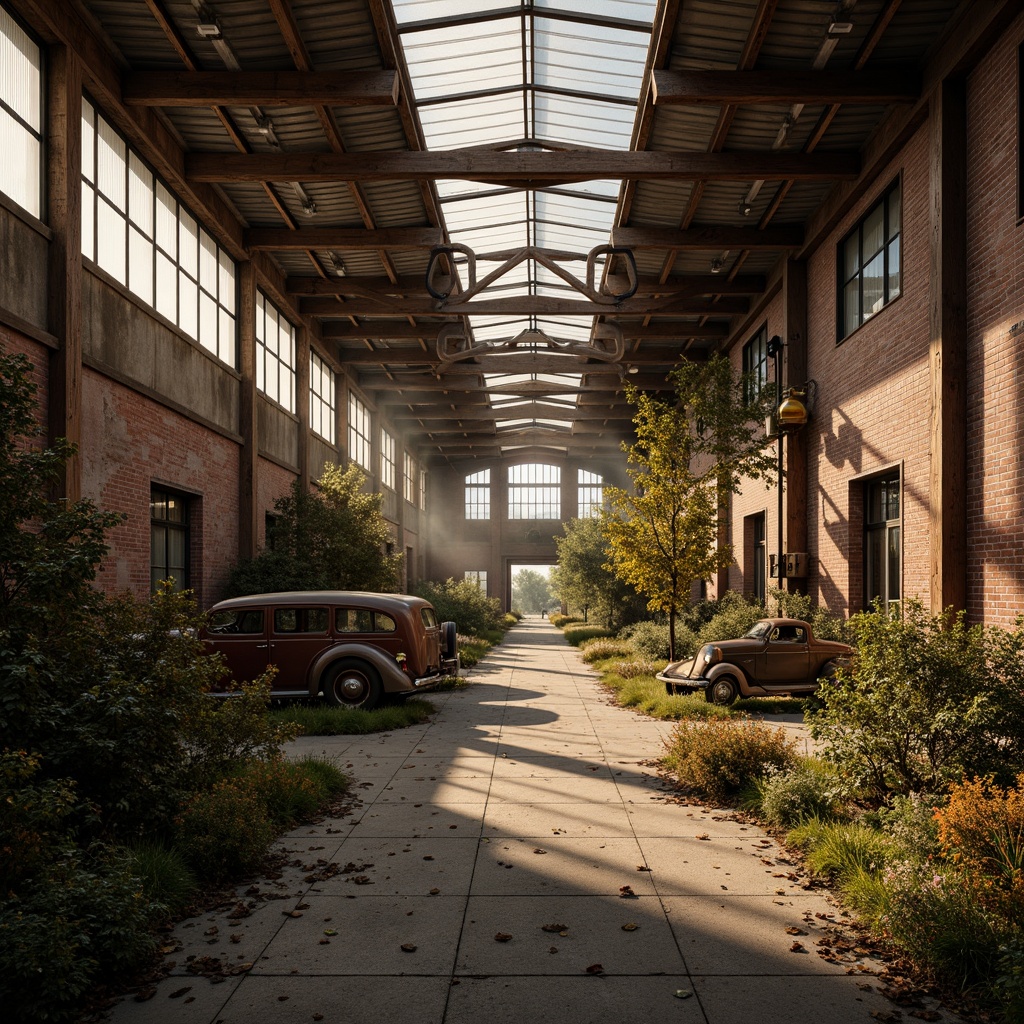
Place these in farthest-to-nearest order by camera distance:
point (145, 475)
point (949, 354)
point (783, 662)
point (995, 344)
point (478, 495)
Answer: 1. point (478, 495)
2. point (145, 475)
3. point (783, 662)
4. point (949, 354)
5. point (995, 344)

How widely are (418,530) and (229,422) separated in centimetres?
2680

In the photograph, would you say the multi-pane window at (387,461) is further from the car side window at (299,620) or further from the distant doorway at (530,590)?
the distant doorway at (530,590)

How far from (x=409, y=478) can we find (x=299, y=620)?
28667 millimetres

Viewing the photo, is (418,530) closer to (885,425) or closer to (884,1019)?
(885,425)

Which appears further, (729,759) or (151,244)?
(151,244)

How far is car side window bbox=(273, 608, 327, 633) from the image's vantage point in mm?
11734

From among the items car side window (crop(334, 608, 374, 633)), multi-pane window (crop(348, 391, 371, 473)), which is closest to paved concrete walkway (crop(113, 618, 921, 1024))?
car side window (crop(334, 608, 374, 633))

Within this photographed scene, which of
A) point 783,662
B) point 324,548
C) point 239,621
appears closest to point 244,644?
point 239,621

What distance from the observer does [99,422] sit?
36.2ft

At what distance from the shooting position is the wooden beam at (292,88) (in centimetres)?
1073

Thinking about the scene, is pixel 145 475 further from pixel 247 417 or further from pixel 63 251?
pixel 247 417

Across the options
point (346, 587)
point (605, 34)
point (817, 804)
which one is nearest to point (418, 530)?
point (346, 587)

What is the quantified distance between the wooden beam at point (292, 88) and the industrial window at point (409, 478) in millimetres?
26238

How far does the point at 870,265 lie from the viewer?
44.0 feet
